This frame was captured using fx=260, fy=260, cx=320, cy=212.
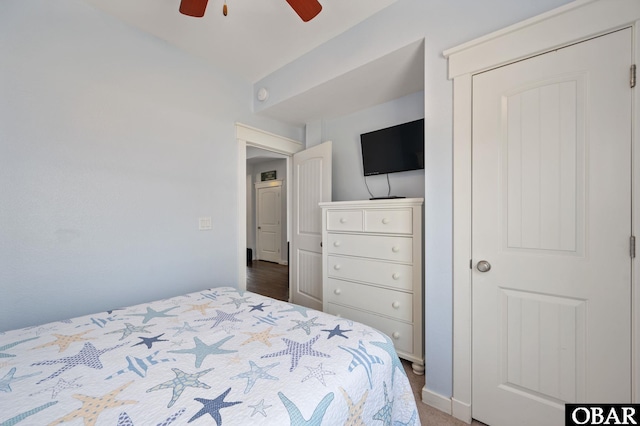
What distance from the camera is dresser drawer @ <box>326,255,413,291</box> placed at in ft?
6.49

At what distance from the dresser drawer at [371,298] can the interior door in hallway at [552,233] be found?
0.55 m

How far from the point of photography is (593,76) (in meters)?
1.19

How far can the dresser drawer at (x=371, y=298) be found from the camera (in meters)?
1.98

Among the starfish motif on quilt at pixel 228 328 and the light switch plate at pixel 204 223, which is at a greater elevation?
the light switch plate at pixel 204 223

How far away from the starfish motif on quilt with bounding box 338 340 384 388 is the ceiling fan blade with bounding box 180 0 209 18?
1.92 metres

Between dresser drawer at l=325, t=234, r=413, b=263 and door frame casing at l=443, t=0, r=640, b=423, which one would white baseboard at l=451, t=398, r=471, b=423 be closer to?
door frame casing at l=443, t=0, r=640, b=423

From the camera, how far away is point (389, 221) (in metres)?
2.02

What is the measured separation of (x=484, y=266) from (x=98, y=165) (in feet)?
8.48

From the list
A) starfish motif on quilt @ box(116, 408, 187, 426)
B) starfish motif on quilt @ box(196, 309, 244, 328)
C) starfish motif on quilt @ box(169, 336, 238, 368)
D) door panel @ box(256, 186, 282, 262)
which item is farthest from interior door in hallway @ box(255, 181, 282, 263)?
starfish motif on quilt @ box(116, 408, 187, 426)

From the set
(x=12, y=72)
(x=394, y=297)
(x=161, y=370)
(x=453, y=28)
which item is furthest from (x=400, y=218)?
(x=12, y=72)

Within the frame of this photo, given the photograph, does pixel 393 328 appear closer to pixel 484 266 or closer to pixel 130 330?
pixel 484 266

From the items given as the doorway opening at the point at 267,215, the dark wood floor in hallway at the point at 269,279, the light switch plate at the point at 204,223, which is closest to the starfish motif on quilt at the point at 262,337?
the light switch plate at the point at 204,223

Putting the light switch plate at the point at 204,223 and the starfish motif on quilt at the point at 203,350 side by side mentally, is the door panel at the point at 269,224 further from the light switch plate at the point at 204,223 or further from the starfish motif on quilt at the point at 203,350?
the starfish motif on quilt at the point at 203,350

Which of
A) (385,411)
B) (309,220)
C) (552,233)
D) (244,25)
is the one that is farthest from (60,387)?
(309,220)
